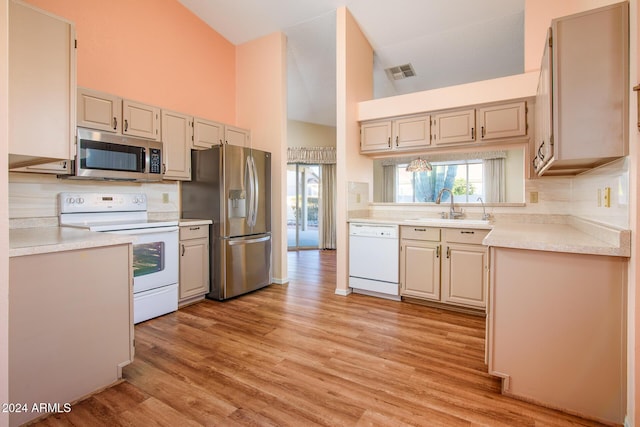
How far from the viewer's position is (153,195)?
11.3 ft

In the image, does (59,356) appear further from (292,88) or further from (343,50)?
(292,88)

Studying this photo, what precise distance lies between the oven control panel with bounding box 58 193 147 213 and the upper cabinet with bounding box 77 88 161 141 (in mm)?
614

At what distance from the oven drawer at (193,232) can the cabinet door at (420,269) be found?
219cm

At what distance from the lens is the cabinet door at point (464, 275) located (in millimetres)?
2949

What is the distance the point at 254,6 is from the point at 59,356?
4006mm

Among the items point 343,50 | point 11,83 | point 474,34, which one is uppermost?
point 474,34

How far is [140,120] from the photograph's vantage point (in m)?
3.07

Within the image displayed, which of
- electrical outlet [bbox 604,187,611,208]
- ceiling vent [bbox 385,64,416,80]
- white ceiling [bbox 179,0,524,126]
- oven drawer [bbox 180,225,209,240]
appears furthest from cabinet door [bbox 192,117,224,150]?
electrical outlet [bbox 604,187,611,208]

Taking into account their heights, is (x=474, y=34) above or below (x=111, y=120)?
above

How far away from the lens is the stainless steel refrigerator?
3.43m

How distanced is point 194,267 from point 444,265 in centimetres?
264

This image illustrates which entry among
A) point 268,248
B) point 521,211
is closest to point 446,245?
point 521,211

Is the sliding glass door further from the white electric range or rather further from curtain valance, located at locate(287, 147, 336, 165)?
the white electric range

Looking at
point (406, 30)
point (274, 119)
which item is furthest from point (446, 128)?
point (274, 119)
